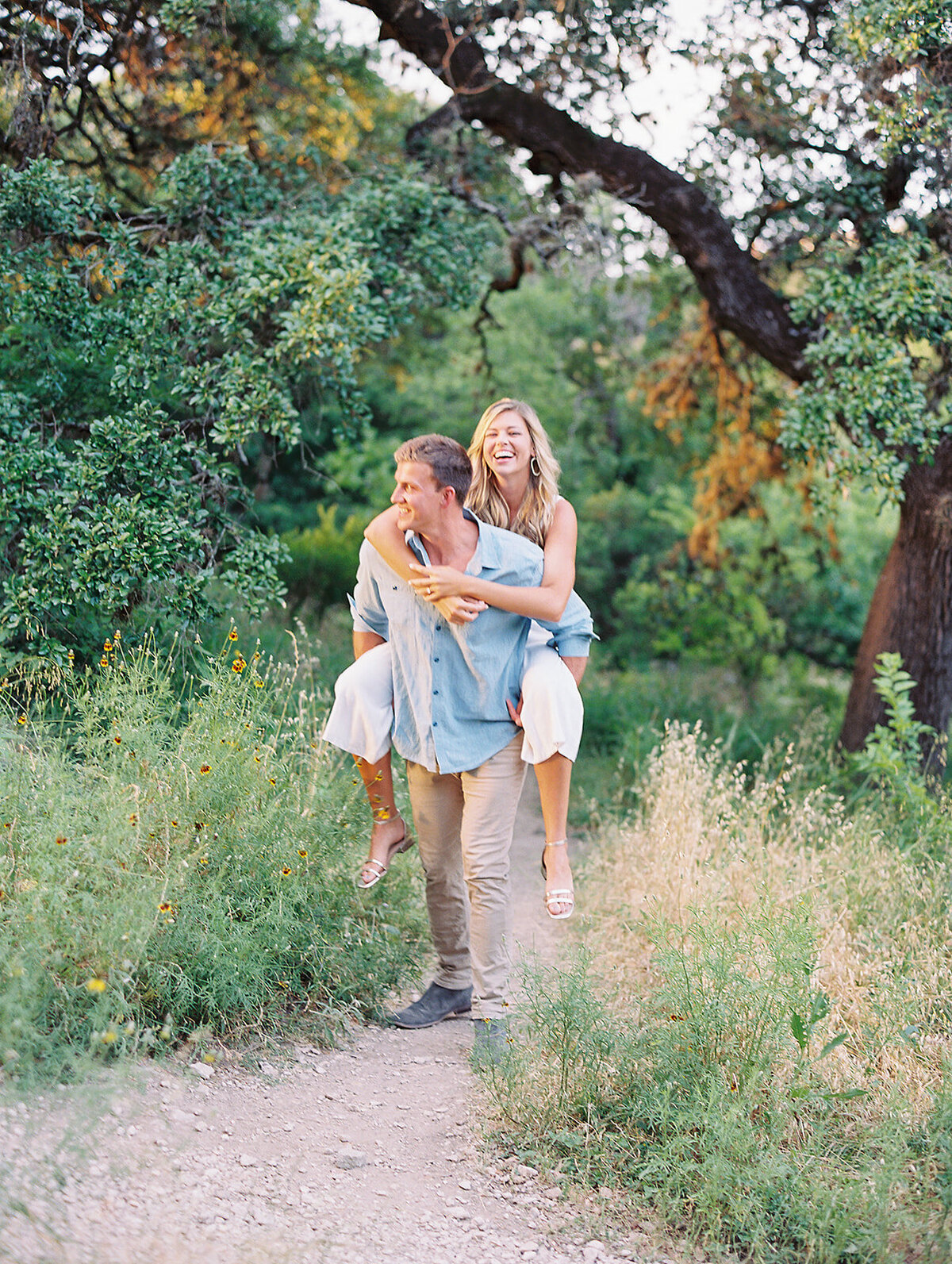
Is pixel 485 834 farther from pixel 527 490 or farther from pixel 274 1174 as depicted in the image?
pixel 527 490

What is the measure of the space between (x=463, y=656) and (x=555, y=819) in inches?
24.4

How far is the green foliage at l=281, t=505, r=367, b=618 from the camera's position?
10156mm

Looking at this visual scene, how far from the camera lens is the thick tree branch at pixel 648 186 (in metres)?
6.94

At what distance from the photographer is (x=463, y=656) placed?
358 centimetres

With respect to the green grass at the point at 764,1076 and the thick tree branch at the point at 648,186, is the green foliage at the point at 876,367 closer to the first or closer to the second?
the thick tree branch at the point at 648,186

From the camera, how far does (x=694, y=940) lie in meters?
3.74

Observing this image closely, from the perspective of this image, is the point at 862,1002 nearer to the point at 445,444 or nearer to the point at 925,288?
the point at 445,444

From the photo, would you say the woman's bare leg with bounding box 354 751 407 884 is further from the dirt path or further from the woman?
the dirt path

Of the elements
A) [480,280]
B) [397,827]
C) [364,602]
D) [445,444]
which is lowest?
[397,827]

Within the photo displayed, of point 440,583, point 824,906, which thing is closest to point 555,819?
point 440,583

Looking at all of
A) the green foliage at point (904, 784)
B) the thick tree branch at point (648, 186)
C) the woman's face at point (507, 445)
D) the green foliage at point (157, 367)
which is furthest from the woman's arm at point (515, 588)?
the thick tree branch at point (648, 186)

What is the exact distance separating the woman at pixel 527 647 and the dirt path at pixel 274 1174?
70 centimetres

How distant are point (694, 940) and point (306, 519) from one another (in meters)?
11.4

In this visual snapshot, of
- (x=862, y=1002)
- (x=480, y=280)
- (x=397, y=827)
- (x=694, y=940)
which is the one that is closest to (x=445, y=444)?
(x=397, y=827)
